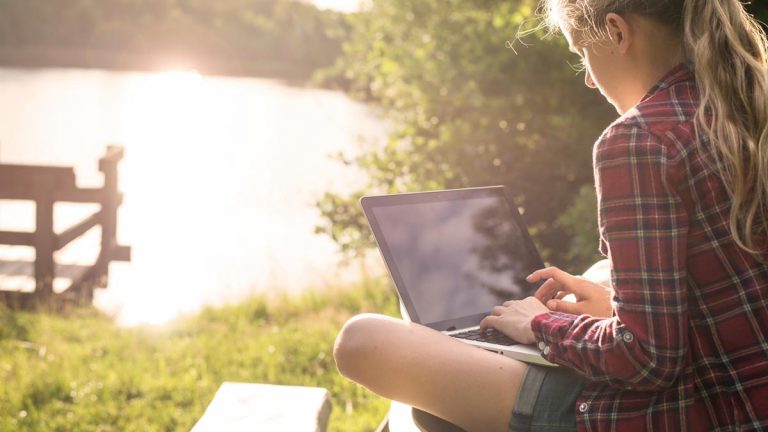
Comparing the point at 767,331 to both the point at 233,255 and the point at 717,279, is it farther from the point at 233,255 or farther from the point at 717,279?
the point at 233,255

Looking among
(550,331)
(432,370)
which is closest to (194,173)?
→ (432,370)

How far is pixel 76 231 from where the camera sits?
691cm

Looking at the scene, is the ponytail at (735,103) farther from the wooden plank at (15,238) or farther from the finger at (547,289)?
the wooden plank at (15,238)

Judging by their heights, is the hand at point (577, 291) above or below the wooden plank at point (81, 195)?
below

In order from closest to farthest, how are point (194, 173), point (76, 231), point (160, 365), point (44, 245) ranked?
point (160, 365) → point (44, 245) → point (76, 231) → point (194, 173)

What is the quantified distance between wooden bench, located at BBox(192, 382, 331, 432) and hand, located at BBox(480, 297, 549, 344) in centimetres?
Result: 77

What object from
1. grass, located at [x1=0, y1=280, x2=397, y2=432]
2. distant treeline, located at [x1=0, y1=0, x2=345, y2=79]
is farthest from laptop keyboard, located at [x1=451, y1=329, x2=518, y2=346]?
distant treeline, located at [x1=0, y1=0, x2=345, y2=79]

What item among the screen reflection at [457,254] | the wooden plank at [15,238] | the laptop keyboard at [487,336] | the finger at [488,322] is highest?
the wooden plank at [15,238]

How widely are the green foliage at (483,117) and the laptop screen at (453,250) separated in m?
2.79

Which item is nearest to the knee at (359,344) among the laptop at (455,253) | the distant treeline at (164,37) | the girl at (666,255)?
the girl at (666,255)

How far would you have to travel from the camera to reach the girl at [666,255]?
59.3 inches

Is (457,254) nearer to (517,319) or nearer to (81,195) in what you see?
(517,319)

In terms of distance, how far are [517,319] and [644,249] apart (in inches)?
17.2

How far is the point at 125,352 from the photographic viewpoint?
4664 mm
